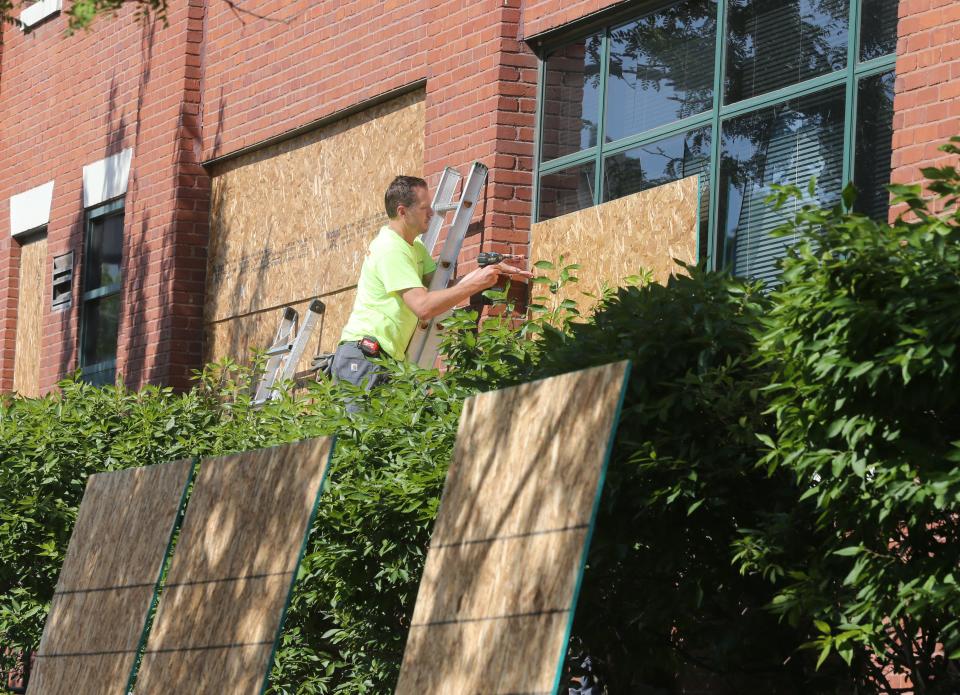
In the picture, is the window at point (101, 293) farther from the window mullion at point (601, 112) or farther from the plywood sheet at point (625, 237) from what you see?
the window mullion at point (601, 112)

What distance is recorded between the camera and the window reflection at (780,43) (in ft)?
27.7

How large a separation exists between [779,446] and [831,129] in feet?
12.1

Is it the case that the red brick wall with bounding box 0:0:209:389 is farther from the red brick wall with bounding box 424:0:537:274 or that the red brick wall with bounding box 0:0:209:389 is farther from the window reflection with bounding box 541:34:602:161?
the window reflection with bounding box 541:34:602:161

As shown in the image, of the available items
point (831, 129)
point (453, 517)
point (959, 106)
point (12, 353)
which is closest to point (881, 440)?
point (453, 517)

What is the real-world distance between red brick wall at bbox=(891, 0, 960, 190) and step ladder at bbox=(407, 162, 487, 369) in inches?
124

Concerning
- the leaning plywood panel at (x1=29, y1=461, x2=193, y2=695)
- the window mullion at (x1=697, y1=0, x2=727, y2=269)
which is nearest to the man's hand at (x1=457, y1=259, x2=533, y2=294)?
the window mullion at (x1=697, y1=0, x2=727, y2=269)

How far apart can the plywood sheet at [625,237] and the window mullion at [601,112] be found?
27cm

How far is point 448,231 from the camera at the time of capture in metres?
10.2

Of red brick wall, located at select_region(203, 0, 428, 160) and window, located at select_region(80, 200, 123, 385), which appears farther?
window, located at select_region(80, 200, 123, 385)

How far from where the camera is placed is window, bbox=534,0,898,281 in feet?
27.0

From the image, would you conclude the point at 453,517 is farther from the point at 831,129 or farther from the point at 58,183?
the point at 58,183

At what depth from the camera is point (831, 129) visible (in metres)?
8.38

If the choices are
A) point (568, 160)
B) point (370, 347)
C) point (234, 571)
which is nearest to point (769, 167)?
point (568, 160)

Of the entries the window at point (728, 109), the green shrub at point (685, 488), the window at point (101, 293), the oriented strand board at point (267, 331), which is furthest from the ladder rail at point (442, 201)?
the window at point (101, 293)
